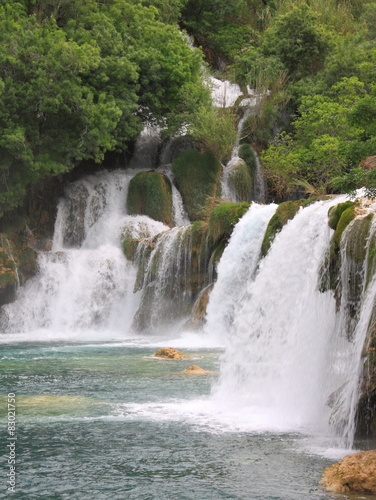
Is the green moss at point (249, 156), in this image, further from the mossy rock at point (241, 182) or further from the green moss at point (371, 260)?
the green moss at point (371, 260)

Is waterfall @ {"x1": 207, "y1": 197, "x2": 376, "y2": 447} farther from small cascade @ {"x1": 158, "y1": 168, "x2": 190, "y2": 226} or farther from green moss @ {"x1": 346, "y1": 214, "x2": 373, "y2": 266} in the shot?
small cascade @ {"x1": 158, "y1": 168, "x2": 190, "y2": 226}

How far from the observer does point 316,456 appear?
790 cm

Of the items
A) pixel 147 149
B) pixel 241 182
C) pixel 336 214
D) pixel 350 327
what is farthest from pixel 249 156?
pixel 350 327

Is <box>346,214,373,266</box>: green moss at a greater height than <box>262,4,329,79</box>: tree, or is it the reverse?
<box>262,4,329,79</box>: tree

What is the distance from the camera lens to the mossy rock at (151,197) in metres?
29.6

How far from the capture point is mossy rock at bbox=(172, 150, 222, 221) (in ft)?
99.5

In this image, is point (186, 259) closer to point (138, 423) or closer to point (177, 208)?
point (177, 208)

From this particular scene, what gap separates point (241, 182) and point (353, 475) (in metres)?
24.4

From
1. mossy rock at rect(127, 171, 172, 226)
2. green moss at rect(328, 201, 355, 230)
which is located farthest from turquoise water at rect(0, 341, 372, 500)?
mossy rock at rect(127, 171, 172, 226)

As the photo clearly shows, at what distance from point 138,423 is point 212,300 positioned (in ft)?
43.7

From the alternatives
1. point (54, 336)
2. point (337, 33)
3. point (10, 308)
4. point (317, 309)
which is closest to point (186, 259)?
point (54, 336)

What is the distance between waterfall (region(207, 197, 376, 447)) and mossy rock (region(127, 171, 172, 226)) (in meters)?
15.4

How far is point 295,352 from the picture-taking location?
433 inches

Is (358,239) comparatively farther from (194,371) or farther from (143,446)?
(194,371)
